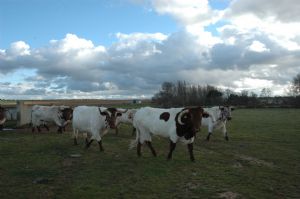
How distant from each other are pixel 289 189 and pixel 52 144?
497 inches

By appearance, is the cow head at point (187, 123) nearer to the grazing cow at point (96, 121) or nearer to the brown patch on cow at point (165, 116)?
the brown patch on cow at point (165, 116)

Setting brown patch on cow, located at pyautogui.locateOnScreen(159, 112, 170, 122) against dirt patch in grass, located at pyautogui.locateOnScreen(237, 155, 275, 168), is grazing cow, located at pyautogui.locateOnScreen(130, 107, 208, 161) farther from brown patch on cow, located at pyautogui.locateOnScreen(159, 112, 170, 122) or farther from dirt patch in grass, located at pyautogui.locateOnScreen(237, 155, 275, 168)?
dirt patch in grass, located at pyautogui.locateOnScreen(237, 155, 275, 168)

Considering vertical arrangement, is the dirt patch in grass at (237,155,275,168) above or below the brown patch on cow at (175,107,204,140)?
below

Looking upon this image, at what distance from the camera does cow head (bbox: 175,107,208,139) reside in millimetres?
15516

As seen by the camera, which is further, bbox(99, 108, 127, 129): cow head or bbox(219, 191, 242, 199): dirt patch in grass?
bbox(99, 108, 127, 129): cow head

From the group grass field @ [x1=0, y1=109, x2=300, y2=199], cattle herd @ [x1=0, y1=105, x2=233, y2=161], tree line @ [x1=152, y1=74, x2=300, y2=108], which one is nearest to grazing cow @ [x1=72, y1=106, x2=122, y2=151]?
cattle herd @ [x1=0, y1=105, x2=233, y2=161]

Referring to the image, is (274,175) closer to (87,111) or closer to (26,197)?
(26,197)

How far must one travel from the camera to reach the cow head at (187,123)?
50.9 ft

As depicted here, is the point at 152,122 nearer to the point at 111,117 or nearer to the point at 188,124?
the point at 188,124

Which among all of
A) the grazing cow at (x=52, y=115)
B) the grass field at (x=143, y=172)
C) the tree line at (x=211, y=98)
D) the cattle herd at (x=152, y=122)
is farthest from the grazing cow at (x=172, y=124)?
the tree line at (x=211, y=98)

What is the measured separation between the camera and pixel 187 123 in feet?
51.1

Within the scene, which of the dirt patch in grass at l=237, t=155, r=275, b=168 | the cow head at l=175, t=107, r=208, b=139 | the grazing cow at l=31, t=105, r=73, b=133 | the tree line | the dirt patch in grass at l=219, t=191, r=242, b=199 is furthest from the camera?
the tree line

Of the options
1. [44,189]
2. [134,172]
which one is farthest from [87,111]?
[44,189]

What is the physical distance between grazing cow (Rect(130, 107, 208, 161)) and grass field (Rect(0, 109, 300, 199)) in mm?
859
